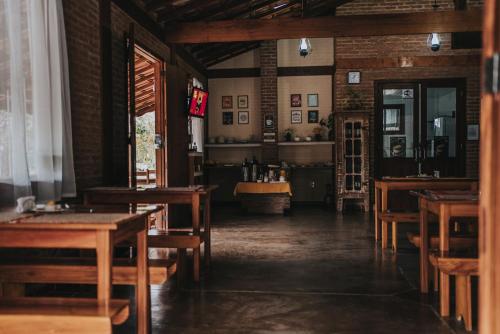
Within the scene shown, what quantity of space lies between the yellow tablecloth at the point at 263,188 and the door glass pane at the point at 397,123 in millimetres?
2379

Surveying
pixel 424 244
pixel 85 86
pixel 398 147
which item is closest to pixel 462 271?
pixel 424 244

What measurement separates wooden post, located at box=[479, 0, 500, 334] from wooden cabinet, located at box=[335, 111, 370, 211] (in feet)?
27.1

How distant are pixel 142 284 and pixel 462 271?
1941mm

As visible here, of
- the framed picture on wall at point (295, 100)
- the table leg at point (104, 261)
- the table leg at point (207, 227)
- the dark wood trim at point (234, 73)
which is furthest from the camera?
the dark wood trim at point (234, 73)

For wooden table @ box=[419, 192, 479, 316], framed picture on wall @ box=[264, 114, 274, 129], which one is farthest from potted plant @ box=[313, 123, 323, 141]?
wooden table @ box=[419, 192, 479, 316]

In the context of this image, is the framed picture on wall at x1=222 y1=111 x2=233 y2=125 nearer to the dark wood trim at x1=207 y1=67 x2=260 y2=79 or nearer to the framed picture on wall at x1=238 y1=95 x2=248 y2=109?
the framed picture on wall at x1=238 y1=95 x2=248 y2=109

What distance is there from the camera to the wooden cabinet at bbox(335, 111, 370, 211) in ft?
31.2

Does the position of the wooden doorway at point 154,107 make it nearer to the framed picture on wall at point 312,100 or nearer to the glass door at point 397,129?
the framed picture on wall at point 312,100

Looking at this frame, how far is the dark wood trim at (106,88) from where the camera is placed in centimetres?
504

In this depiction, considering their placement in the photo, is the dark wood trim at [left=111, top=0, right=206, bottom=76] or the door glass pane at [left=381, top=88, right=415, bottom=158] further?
the door glass pane at [left=381, top=88, right=415, bottom=158]

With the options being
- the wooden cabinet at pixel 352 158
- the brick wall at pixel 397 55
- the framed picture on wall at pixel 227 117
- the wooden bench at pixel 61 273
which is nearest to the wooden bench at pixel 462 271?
the wooden bench at pixel 61 273

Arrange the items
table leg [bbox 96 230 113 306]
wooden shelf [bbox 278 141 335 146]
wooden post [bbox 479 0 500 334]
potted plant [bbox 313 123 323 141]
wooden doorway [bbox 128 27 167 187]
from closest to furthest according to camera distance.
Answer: wooden post [bbox 479 0 500 334] < table leg [bbox 96 230 113 306] < wooden doorway [bbox 128 27 167 187] < wooden shelf [bbox 278 141 335 146] < potted plant [bbox 313 123 323 141]

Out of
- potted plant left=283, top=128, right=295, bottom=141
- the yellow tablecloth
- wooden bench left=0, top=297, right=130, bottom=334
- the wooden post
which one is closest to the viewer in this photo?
→ the wooden post

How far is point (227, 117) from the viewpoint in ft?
36.0
